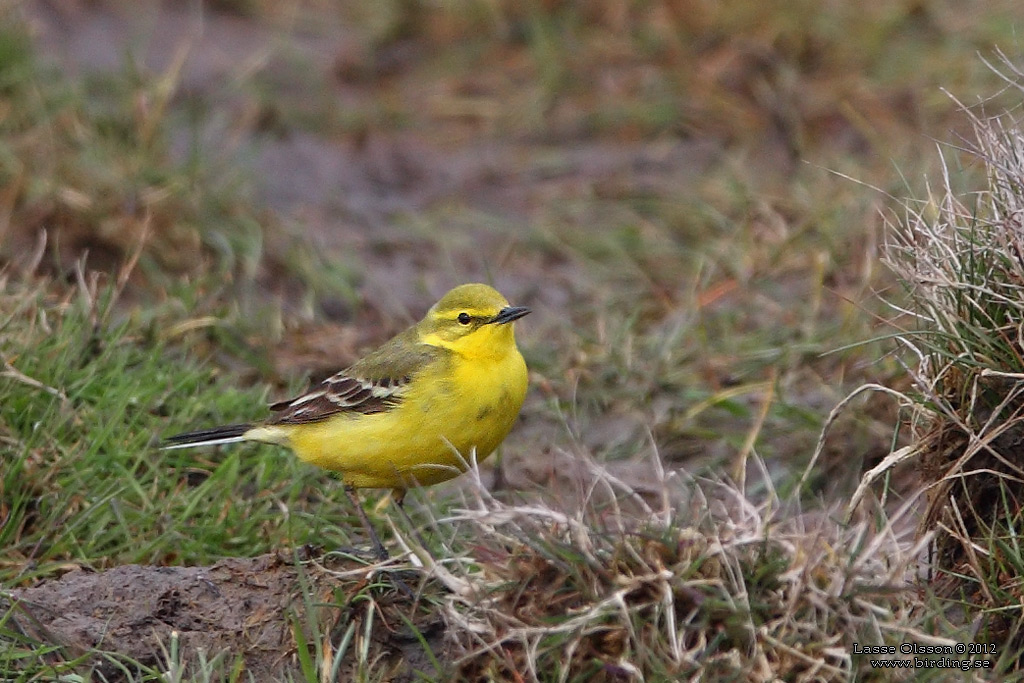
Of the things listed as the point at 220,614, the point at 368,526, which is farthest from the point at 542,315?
the point at 220,614

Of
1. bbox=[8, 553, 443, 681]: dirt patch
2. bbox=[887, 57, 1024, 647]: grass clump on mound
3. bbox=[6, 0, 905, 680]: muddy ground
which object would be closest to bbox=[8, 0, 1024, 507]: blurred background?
bbox=[6, 0, 905, 680]: muddy ground

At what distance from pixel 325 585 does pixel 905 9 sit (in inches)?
316

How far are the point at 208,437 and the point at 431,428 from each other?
3.18ft

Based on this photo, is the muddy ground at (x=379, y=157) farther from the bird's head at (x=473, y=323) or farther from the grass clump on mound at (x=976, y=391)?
the grass clump on mound at (x=976, y=391)

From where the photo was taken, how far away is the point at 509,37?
35.6ft

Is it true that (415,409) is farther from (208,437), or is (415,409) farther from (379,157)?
(379,157)

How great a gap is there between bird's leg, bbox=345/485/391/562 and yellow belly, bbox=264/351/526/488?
11 cm

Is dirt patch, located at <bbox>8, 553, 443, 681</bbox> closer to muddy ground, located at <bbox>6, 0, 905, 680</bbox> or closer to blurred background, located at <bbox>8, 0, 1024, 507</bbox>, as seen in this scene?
blurred background, located at <bbox>8, 0, 1024, 507</bbox>

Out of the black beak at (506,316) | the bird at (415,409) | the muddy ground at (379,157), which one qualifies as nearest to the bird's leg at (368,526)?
the bird at (415,409)

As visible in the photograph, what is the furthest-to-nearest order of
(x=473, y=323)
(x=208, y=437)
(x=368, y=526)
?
(x=473, y=323) < (x=208, y=437) < (x=368, y=526)

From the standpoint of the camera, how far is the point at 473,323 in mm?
5461

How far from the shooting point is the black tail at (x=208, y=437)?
534 centimetres

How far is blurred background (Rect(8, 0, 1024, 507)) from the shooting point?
681 centimetres

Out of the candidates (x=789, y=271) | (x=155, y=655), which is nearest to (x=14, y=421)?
(x=155, y=655)
